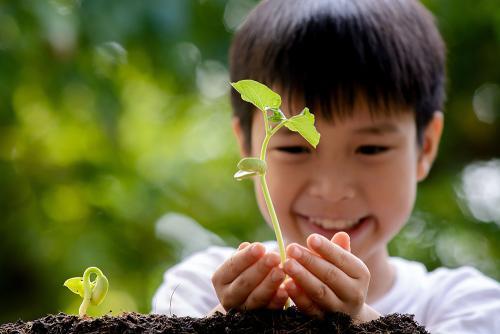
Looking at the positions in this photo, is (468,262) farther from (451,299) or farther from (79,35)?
(79,35)

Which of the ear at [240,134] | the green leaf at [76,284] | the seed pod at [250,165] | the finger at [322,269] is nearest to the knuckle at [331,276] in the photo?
the finger at [322,269]

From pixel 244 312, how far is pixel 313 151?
0.46m

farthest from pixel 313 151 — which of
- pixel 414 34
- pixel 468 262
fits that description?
pixel 468 262

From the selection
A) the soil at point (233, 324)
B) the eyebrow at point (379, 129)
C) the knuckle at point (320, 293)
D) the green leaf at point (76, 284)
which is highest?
the eyebrow at point (379, 129)

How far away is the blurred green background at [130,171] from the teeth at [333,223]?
770 millimetres

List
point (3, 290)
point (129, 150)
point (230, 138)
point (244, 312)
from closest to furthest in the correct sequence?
point (244, 312) < point (3, 290) < point (129, 150) < point (230, 138)

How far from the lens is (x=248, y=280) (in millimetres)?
593

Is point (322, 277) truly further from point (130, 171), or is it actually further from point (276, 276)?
point (130, 171)

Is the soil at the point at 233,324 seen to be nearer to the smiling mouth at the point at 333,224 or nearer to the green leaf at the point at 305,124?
the green leaf at the point at 305,124

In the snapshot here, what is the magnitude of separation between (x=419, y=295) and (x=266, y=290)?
2.35 ft

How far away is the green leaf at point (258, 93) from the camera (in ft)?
1.95

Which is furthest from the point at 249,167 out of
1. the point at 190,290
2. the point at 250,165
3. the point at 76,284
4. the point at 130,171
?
the point at 130,171

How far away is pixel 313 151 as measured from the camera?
1021 millimetres

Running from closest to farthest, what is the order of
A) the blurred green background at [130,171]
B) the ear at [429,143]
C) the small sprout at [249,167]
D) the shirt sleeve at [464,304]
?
the small sprout at [249,167] < the shirt sleeve at [464,304] < the ear at [429,143] < the blurred green background at [130,171]
